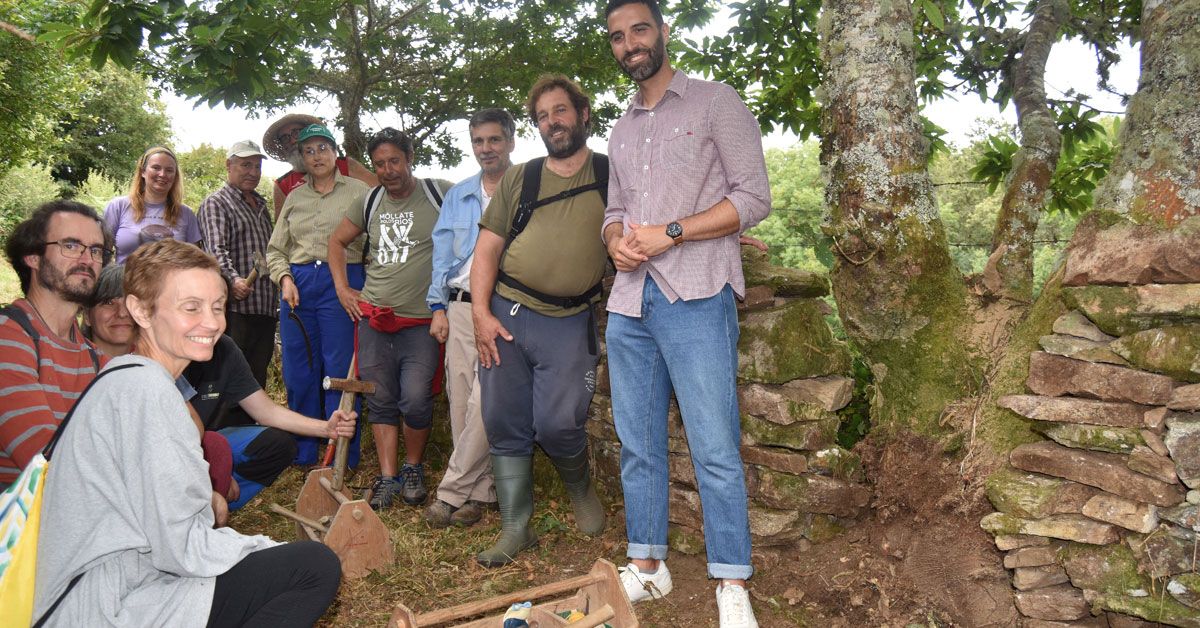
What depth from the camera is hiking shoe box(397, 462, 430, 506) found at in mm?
4988

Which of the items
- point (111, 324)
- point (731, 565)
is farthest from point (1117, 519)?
point (111, 324)

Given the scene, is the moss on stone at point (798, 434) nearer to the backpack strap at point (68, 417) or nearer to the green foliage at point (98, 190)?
the backpack strap at point (68, 417)

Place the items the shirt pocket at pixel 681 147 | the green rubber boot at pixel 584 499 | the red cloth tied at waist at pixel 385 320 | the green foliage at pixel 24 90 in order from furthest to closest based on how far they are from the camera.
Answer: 1. the green foliage at pixel 24 90
2. the red cloth tied at waist at pixel 385 320
3. the green rubber boot at pixel 584 499
4. the shirt pocket at pixel 681 147

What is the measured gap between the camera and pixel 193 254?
243 cm

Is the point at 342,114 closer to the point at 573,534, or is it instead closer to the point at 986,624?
the point at 573,534

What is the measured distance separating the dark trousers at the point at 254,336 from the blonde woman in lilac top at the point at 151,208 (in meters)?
0.67

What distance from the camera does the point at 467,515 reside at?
4.64 m

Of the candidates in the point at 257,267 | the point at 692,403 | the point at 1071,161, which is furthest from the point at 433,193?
the point at 1071,161

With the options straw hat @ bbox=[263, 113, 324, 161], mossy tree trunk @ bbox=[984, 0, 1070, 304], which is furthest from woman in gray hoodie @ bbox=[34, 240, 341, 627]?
straw hat @ bbox=[263, 113, 324, 161]

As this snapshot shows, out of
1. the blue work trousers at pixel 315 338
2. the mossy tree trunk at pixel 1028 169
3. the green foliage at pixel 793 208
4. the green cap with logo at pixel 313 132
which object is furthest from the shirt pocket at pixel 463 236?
the green foliage at pixel 793 208

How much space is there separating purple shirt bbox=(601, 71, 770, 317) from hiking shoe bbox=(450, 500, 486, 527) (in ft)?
6.17

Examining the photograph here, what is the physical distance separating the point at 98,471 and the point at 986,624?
3233 millimetres

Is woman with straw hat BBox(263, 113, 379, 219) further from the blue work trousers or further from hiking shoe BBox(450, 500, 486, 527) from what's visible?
hiking shoe BBox(450, 500, 486, 527)

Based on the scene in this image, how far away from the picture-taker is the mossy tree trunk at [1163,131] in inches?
125
